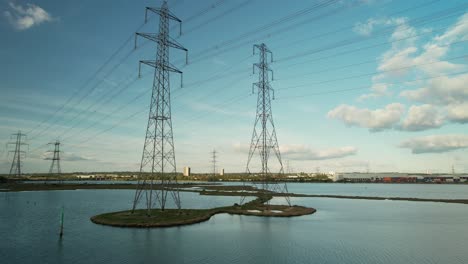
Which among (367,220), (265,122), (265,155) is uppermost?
(265,122)

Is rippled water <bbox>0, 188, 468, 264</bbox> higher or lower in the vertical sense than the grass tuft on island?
lower

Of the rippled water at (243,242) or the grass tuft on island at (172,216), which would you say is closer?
the rippled water at (243,242)

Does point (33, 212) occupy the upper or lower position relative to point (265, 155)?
lower

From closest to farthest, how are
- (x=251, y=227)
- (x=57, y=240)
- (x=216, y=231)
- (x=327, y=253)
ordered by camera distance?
(x=327, y=253), (x=57, y=240), (x=216, y=231), (x=251, y=227)

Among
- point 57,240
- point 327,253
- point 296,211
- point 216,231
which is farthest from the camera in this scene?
point 296,211

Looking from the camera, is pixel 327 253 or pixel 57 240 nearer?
pixel 327 253

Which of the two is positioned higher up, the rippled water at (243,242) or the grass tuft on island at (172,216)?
the grass tuft on island at (172,216)

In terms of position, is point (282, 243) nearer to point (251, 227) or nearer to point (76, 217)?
point (251, 227)

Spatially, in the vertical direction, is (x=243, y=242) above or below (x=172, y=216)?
below

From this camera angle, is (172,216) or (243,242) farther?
(172,216)

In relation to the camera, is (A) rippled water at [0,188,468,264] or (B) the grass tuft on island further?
(B) the grass tuft on island

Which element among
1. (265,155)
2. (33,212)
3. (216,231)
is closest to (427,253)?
(216,231)
